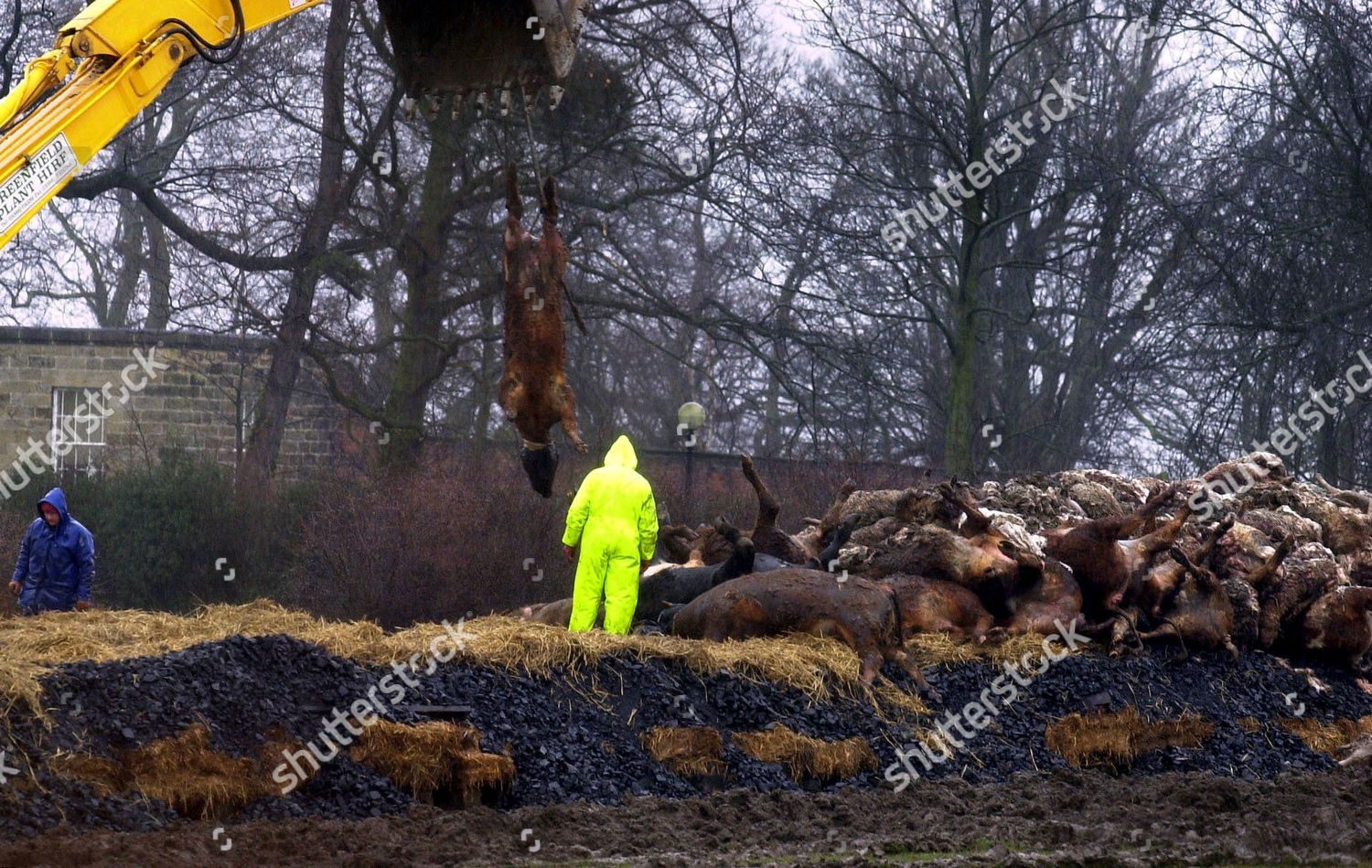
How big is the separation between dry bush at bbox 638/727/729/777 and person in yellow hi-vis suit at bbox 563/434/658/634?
2617 millimetres

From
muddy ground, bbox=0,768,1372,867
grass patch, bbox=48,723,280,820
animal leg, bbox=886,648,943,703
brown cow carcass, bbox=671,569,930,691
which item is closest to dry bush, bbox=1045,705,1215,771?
animal leg, bbox=886,648,943,703

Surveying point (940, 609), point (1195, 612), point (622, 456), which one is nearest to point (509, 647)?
point (622, 456)

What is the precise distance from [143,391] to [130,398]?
9.6 inches

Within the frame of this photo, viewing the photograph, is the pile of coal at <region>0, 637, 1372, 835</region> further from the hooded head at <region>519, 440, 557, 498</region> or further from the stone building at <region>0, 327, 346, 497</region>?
the stone building at <region>0, 327, 346, 497</region>

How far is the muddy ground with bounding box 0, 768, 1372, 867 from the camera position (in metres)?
6.21

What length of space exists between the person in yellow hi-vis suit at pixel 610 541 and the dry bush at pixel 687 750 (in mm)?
2617

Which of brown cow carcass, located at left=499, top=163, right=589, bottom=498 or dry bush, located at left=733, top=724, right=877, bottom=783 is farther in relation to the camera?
dry bush, located at left=733, top=724, right=877, bottom=783

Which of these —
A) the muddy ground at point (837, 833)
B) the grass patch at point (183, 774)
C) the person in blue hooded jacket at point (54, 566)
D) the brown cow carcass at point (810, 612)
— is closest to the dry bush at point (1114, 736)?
the brown cow carcass at point (810, 612)

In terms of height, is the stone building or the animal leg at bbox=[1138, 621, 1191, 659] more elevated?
the stone building

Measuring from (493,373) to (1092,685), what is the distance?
1280 cm

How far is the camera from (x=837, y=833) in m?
7.33

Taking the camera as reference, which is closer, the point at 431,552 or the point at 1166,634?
the point at 1166,634

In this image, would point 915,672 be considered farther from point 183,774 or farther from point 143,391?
point 143,391

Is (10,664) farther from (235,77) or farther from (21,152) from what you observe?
(235,77)
